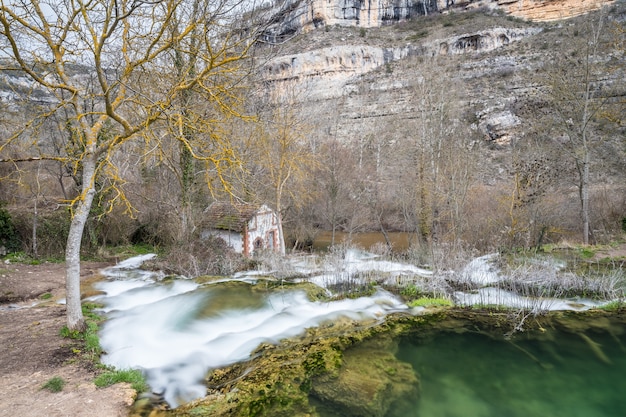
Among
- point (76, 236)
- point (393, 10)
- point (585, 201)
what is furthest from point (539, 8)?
point (76, 236)

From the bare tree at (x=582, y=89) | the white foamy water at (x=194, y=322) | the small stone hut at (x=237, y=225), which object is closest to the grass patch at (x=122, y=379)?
the white foamy water at (x=194, y=322)

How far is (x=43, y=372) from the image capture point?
478 cm

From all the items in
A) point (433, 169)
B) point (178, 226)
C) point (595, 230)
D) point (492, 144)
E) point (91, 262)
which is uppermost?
point (492, 144)

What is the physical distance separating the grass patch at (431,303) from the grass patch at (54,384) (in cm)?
670

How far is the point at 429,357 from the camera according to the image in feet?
19.9

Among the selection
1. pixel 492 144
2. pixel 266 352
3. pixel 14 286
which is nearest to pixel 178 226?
pixel 14 286

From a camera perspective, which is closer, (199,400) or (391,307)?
(199,400)

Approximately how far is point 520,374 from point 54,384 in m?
7.00

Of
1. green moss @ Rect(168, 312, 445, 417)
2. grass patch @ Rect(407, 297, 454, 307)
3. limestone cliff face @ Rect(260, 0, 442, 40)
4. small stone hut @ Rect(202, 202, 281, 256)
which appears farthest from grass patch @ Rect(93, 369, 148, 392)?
limestone cliff face @ Rect(260, 0, 442, 40)

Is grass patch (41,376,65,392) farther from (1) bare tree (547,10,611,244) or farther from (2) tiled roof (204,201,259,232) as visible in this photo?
(1) bare tree (547,10,611,244)

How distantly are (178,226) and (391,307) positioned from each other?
9.47m

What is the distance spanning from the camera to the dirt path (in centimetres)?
401

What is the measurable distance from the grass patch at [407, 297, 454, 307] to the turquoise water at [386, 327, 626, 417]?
120 cm

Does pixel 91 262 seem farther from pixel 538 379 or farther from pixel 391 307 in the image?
pixel 538 379
